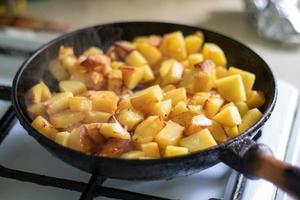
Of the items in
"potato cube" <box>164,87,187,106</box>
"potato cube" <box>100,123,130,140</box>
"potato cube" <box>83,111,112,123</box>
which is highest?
"potato cube" <box>164,87,187,106</box>

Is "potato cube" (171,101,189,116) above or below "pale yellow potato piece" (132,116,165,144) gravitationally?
above

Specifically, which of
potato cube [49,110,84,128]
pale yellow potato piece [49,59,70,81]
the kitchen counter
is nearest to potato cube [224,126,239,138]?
potato cube [49,110,84,128]

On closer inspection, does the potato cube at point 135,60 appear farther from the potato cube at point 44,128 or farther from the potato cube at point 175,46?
the potato cube at point 44,128

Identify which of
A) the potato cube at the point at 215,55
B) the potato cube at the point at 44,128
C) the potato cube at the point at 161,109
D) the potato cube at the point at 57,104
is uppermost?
the potato cube at the point at 215,55

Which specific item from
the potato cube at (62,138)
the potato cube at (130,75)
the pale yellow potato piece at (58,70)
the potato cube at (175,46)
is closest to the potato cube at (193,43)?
the potato cube at (175,46)

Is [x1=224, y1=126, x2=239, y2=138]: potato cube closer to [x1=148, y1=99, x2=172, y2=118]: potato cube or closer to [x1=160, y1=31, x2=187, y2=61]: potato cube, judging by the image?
[x1=148, y1=99, x2=172, y2=118]: potato cube

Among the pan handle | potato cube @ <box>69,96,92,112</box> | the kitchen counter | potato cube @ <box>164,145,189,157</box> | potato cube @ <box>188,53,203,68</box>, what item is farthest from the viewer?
the kitchen counter

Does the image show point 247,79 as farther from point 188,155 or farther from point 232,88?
point 188,155
